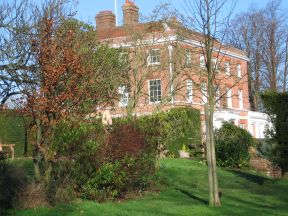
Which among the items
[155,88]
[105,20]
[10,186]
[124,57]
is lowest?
[10,186]

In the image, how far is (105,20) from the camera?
162 feet

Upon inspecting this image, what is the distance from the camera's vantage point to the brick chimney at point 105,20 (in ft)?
161

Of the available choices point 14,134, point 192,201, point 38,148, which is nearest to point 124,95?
point 14,134

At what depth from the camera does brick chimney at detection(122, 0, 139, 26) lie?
108 feet

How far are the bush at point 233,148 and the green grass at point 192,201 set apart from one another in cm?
408

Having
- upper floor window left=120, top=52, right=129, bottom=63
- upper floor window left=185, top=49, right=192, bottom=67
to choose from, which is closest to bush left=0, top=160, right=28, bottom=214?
upper floor window left=185, top=49, right=192, bottom=67

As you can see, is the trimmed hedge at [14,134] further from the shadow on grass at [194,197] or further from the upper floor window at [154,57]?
the shadow on grass at [194,197]

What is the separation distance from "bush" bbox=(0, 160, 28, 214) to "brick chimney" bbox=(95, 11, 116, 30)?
3691 cm

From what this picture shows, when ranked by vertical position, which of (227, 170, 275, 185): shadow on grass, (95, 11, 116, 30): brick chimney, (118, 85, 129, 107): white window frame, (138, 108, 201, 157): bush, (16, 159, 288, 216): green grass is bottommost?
(16, 159, 288, 216): green grass

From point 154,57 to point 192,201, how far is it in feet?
65.6

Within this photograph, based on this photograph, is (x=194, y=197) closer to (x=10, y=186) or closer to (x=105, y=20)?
(x=10, y=186)

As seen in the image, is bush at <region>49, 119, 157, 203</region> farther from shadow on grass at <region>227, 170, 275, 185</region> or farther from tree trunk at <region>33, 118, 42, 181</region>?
shadow on grass at <region>227, 170, 275, 185</region>

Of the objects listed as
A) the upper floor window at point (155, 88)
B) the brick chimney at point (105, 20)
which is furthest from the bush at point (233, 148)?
the brick chimney at point (105, 20)

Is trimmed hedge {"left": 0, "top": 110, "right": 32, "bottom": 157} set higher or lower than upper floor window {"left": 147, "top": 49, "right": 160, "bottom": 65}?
lower
